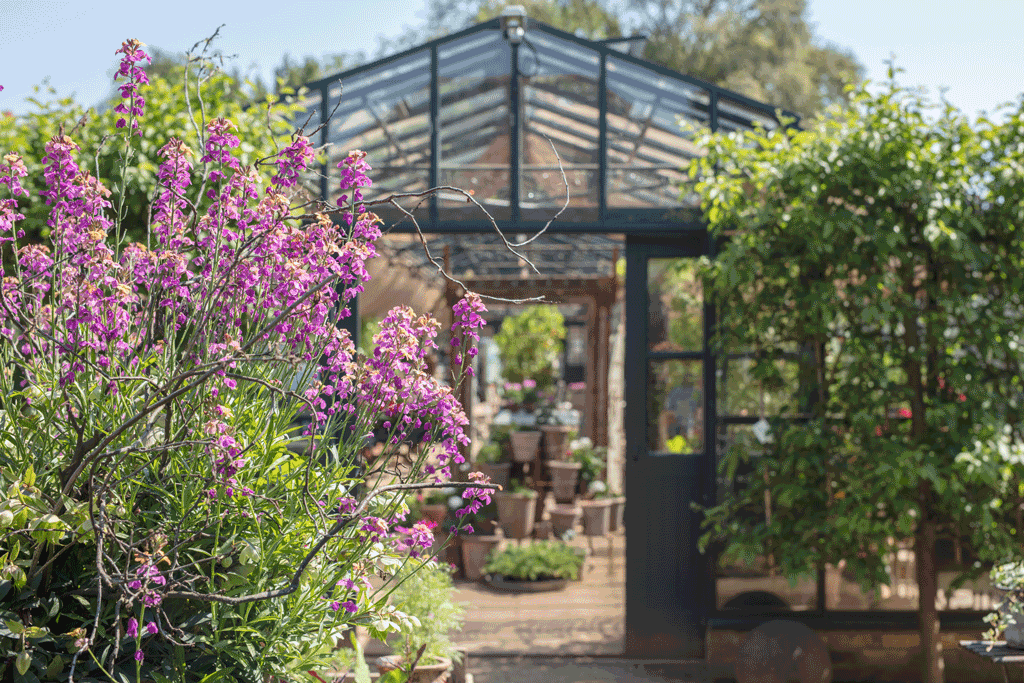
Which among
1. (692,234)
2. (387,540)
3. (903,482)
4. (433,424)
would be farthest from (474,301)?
(692,234)

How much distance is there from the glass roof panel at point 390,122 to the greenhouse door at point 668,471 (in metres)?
1.47

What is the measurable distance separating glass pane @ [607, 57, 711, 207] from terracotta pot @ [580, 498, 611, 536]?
11.0 feet

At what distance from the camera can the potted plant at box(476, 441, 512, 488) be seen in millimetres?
7250

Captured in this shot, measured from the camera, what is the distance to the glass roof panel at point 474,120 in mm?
4648

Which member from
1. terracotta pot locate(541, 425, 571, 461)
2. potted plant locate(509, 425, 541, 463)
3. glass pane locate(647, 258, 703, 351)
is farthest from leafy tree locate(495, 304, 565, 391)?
glass pane locate(647, 258, 703, 351)

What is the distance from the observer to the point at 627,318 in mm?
4496

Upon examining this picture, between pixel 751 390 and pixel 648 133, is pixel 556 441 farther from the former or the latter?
pixel 648 133

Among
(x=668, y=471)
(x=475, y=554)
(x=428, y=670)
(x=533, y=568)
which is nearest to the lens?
(x=428, y=670)

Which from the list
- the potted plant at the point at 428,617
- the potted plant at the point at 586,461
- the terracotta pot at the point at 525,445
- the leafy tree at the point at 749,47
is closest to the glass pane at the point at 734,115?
the potted plant at the point at 428,617

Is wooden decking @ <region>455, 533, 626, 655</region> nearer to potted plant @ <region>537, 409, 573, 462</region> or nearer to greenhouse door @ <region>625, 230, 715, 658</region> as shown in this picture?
greenhouse door @ <region>625, 230, 715, 658</region>

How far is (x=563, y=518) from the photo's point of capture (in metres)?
7.23

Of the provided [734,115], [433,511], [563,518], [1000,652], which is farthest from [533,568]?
[1000,652]

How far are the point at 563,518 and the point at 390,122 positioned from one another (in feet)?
12.7

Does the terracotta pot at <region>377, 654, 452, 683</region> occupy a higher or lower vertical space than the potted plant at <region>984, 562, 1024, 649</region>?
lower
